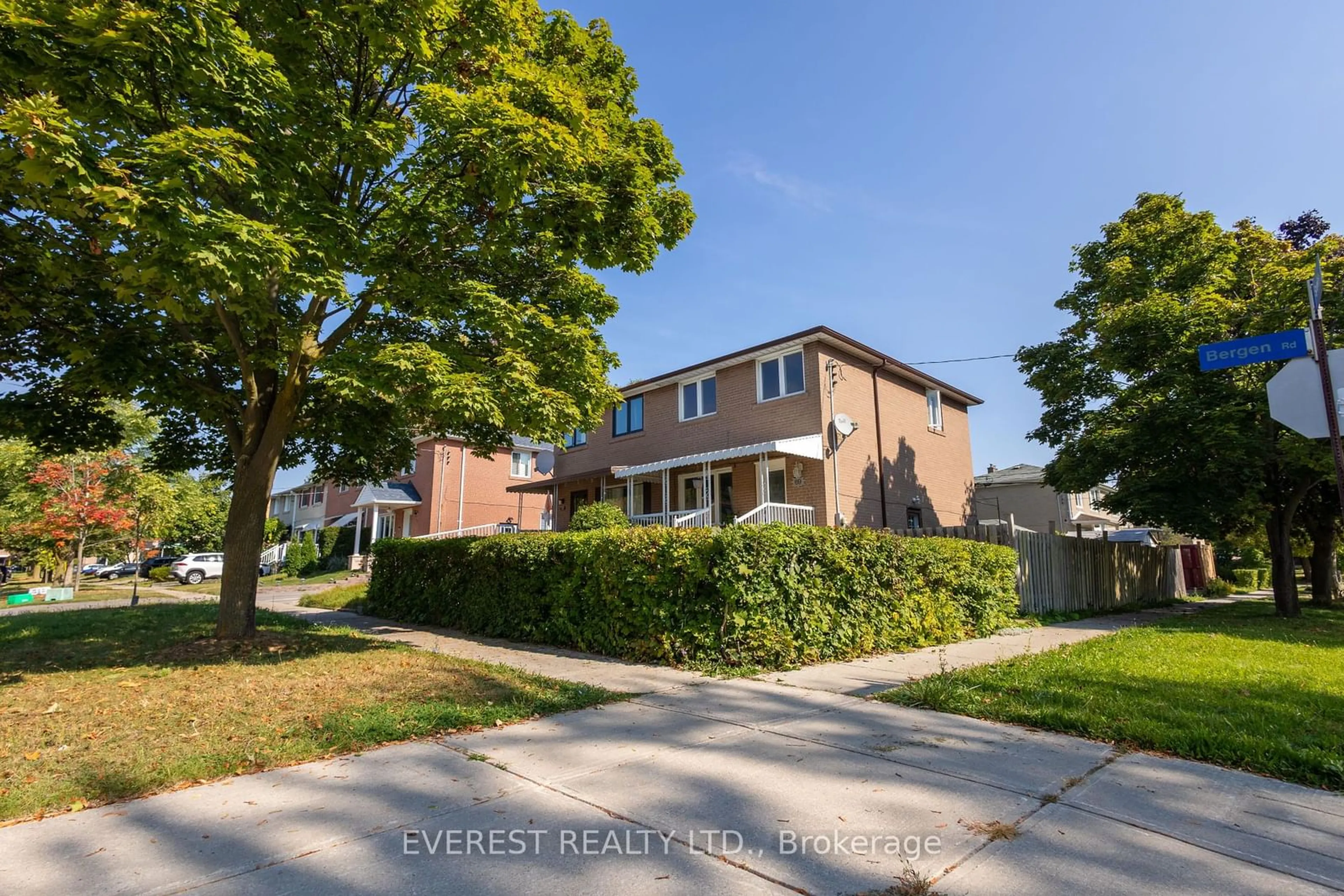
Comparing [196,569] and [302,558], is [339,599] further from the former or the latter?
[196,569]

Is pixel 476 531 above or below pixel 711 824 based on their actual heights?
above

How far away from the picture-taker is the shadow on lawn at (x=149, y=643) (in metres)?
7.44

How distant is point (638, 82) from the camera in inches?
399

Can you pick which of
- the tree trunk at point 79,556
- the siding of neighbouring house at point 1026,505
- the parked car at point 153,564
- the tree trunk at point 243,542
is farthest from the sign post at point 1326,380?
A: the parked car at point 153,564

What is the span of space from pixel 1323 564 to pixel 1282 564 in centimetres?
559

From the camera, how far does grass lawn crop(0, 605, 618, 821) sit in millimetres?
4016

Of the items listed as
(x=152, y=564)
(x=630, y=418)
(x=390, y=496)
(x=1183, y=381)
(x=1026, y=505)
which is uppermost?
(x=630, y=418)

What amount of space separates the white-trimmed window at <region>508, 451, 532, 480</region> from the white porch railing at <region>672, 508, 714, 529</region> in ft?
54.1

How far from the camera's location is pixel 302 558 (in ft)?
102

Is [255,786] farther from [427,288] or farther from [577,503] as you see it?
[577,503]

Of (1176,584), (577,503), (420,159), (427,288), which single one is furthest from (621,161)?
(1176,584)

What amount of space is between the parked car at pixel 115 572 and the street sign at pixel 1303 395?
166 ft

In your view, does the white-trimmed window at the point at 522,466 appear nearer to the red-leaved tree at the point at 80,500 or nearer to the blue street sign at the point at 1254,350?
the red-leaved tree at the point at 80,500

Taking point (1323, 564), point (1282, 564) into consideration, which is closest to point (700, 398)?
point (1282, 564)
